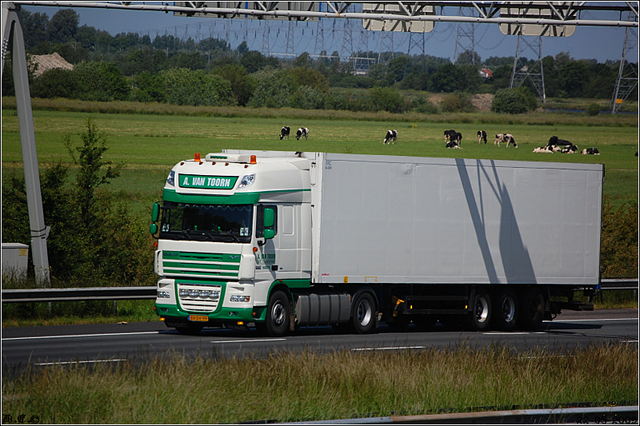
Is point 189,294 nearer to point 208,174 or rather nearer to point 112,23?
point 208,174

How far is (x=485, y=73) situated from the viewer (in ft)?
256

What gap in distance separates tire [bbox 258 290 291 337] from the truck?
0.03m

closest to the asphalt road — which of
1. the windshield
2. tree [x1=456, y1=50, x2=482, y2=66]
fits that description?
the windshield

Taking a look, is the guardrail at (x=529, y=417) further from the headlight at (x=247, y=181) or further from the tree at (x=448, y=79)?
the tree at (x=448, y=79)

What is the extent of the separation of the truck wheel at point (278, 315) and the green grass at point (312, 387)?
5.24 m

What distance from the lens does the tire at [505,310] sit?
67.6 feet

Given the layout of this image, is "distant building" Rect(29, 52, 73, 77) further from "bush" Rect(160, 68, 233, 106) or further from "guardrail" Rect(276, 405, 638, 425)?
"guardrail" Rect(276, 405, 638, 425)

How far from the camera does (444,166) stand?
64.5ft

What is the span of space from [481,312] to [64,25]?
58.3m

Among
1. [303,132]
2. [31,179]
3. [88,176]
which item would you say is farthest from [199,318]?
[303,132]

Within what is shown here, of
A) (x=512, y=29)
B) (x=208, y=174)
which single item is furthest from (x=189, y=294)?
(x=512, y=29)

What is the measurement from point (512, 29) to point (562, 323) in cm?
854

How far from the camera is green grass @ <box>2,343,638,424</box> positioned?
8.84 m

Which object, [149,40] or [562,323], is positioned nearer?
[562,323]
